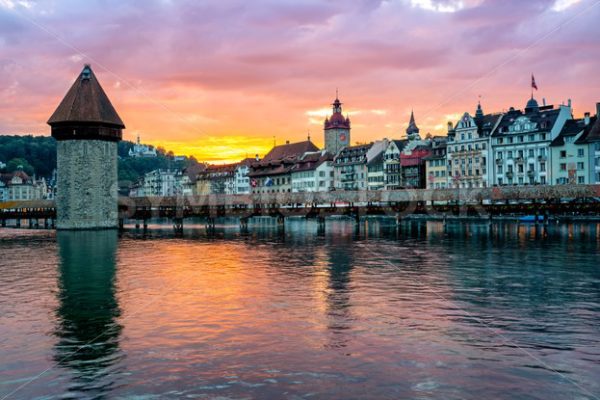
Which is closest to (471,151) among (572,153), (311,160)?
(572,153)

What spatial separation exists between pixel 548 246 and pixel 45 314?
100 ft

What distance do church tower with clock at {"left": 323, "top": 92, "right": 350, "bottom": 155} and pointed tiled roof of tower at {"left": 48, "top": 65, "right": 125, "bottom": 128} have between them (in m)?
61.7

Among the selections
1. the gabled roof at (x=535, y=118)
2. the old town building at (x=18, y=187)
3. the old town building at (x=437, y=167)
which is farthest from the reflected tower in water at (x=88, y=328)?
the old town building at (x=18, y=187)

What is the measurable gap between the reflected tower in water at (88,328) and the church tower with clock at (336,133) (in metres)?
95.5

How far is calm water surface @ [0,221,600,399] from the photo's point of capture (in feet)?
36.9

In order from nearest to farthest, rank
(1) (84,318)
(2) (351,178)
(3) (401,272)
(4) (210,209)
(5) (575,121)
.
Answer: (1) (84,318), (3) (401,272), (4) (210,209), (5) (575,121), (2) (351,178)

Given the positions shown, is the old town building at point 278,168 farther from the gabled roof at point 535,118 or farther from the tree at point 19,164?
the tree at point 19,164

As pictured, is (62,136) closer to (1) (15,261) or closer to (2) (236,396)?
(1) (15,261)

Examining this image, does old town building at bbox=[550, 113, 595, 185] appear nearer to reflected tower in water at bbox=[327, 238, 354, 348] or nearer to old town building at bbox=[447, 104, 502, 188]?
old town building at bbox=[447, 104, 502, 188]

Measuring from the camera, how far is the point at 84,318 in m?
17.2

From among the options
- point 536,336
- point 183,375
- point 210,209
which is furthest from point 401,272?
point 210,209

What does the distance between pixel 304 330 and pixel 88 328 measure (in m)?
5.37

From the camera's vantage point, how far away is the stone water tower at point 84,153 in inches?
2562

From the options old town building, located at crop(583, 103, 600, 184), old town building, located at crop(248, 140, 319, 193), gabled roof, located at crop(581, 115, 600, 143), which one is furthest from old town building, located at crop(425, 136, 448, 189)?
old town building, located at crop(248, 140, 319, 193)
